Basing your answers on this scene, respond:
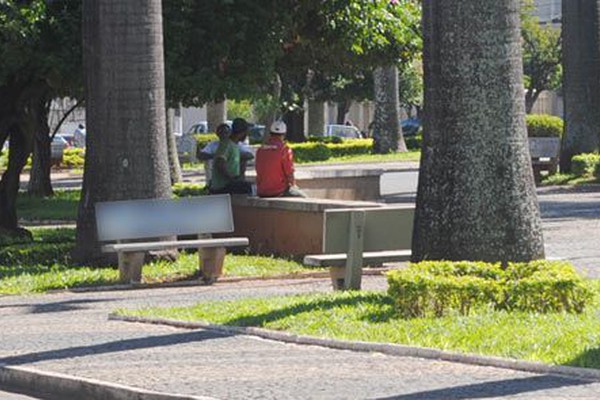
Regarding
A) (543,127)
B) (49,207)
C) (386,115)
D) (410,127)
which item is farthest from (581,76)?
(410,127)

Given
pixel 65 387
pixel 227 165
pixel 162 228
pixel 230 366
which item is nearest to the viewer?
pixel 65 387

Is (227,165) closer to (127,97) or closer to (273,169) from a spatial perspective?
(273,169)

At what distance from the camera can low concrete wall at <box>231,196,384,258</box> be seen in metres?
18.9

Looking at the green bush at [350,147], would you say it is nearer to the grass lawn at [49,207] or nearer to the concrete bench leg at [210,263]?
the grass lawn at [49,207]

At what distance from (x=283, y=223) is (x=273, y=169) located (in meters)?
0.93

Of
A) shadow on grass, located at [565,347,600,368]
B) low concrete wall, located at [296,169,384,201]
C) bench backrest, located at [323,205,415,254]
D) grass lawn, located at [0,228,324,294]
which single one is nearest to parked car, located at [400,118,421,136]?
low concrete wall, located at [296,169,384,201]

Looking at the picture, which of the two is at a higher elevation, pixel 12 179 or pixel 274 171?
pixel 274 171

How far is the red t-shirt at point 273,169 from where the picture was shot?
65.8ft

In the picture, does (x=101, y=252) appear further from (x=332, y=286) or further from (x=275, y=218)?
(x=332, y=286)

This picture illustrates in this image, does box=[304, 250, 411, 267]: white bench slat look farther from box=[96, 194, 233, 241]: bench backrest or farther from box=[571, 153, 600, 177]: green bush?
box=[571, 153, 600, 177]: green bush

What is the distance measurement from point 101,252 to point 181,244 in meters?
1.42

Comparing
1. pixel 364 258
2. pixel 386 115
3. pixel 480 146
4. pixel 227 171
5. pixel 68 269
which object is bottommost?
pixel 68 269

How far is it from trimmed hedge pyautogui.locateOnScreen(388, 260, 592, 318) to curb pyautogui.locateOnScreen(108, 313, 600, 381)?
868mm

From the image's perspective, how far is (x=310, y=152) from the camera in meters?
54.3
